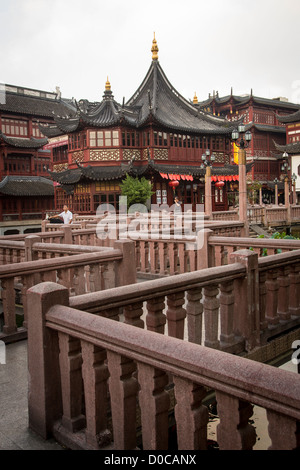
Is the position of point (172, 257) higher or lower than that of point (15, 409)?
higher

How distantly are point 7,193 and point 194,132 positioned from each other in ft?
53.7

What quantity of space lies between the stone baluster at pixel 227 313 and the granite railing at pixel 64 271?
1.56 metres

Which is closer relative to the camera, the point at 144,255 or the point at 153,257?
the point at 153,257

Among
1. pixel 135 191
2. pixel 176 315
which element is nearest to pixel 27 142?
pixel 135 191

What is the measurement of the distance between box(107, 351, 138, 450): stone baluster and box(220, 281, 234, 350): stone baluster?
5.73 ft

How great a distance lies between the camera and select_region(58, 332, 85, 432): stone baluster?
2.72m

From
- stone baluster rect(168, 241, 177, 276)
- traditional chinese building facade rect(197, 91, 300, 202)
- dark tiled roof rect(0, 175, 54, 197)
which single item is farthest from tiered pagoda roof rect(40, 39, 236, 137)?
stone baluster rect(168, 241, 177, 276)

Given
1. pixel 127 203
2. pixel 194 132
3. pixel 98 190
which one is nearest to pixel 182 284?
pixel 127 203

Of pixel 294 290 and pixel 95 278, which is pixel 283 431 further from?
pixel 95 278

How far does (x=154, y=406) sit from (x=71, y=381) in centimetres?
72

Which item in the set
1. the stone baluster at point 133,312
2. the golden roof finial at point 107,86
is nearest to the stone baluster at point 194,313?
the stone baluster at point 133,312

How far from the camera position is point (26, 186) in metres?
37.8

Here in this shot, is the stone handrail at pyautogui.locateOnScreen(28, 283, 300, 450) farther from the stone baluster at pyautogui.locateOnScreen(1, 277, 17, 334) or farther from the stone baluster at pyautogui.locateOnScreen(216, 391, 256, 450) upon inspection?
the stone baluster at pyautogui.locateOnScreen(1, 277, 17, 334)
